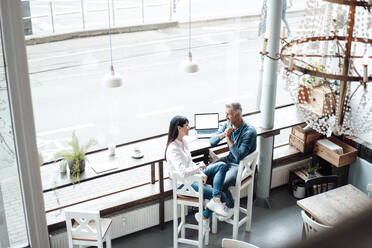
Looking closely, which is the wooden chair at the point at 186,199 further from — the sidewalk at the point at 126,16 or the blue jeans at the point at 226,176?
the sidewalk at the point at 126,16

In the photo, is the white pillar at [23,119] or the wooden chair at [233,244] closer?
the white pillar at [23,119]

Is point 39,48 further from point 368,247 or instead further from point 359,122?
point 368,247

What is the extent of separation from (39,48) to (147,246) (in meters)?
2.48

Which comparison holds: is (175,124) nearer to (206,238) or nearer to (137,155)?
(137,155)

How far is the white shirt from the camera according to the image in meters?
4.49

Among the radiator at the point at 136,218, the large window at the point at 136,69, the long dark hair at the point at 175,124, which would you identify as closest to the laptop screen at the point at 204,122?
the large window at the point at 136,69

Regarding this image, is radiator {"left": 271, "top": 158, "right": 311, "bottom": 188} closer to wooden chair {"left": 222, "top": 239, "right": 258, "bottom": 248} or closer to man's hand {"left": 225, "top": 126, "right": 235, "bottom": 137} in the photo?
man's hand {"left": 225, "top": 126, "right": 235, "bottom": 137}

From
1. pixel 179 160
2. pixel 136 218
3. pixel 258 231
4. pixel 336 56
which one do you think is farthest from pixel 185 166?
pixel 336 56

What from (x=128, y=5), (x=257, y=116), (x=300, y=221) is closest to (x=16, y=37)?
(x=128, y=5)

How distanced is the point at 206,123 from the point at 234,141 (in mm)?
592

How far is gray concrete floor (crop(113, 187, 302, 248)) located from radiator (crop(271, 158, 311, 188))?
0.97 feet

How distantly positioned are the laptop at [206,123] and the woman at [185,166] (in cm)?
59

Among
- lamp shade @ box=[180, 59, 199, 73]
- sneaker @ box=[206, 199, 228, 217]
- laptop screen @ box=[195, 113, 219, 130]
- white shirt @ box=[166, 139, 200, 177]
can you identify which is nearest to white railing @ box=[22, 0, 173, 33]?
lamp shade @ box=[180, 59, 199, 73]

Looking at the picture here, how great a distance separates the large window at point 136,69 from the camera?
173 inches
